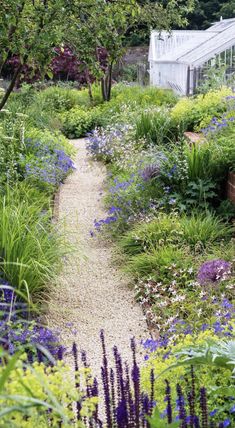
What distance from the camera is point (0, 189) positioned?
6.68 metres

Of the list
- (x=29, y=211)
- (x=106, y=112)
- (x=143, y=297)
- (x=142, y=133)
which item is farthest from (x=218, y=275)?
(x=106, y=112)

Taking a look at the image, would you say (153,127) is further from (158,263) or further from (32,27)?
(158,263)

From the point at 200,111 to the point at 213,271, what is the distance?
5476 millimetres

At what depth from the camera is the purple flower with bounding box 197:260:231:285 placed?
5.07 meters

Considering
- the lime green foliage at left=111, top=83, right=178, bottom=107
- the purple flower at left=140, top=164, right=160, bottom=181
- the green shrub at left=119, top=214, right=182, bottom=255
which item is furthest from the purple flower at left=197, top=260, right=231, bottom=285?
the lime green foliage at left=111, top=83, right=178, bottom=107

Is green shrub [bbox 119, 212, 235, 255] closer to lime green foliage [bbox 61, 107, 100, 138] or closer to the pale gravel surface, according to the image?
the pale gravel surface

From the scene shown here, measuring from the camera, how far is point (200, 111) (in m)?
10.2

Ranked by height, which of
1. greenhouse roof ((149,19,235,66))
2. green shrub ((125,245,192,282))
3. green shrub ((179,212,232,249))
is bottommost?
green shrub ((125,245,192,282))

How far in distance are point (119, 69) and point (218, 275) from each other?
25.9m

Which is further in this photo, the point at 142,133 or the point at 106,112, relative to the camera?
the point at 106,112

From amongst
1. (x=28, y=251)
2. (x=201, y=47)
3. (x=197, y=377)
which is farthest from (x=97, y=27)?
(x=201, y=47)

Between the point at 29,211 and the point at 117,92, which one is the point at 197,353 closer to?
the point at 29,211

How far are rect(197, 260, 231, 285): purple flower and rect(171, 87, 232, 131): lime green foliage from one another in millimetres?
4433

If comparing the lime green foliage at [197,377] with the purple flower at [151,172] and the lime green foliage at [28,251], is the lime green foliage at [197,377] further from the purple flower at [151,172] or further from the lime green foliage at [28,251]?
the purple flower at [151,172]
